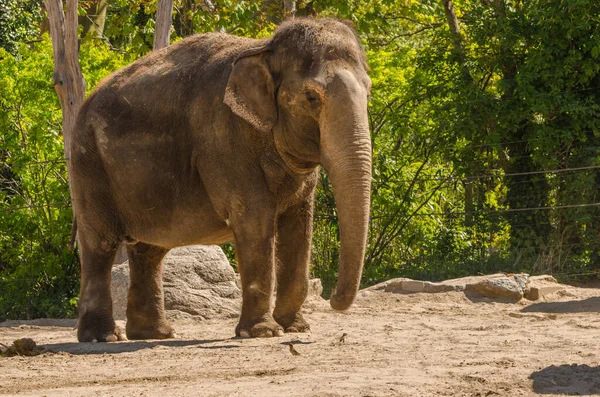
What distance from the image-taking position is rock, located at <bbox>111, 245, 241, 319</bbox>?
1159 centimetres

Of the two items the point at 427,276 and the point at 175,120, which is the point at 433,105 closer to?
the point at 427,276

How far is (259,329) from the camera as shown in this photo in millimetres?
8984

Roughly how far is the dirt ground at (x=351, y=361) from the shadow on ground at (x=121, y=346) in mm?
12

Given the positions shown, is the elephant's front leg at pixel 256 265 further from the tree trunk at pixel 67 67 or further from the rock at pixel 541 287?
the tree trunk at pixel 67 67

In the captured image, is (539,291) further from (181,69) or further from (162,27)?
(162,27)

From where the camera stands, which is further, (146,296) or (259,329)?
(146,296)

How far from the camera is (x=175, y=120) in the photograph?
957 cm

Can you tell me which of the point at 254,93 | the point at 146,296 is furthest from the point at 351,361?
the point at 146,296

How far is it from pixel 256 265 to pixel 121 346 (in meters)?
1.22

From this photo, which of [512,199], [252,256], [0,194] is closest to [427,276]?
Answer: [512,199]

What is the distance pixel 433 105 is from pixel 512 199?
6.31 ft

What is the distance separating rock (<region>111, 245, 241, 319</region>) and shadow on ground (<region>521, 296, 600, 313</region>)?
9.89 ft

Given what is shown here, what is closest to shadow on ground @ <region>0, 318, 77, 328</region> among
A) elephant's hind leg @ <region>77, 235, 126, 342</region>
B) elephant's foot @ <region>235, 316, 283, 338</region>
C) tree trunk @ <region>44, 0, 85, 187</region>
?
tree trunk @ <region>44, 0, 85, 187</region>

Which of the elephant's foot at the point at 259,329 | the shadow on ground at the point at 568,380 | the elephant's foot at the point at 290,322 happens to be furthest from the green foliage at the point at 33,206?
the shadow on ground at the point at 568,380
